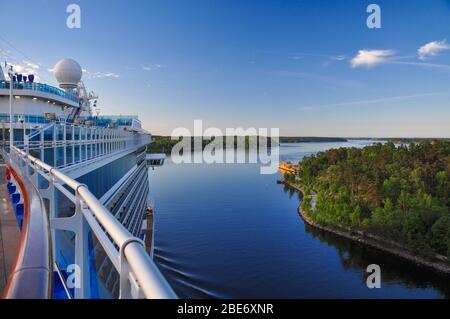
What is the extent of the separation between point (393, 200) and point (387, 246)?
8181mm

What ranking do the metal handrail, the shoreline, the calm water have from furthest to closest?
1. the shoreline
2. the calm water
3. the metal handrail

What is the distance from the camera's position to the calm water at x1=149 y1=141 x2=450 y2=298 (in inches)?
624

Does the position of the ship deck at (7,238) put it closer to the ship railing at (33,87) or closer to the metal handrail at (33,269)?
the metal handrail at (33,269)

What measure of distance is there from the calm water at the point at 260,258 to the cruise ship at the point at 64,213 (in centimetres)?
292

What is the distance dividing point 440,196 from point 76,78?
32369mm

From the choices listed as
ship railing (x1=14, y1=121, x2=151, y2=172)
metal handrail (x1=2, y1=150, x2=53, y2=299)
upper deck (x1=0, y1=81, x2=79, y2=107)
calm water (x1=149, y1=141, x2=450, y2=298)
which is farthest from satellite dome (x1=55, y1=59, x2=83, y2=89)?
metal handrail (x1=2, y1=150, x2=53, y2=299)

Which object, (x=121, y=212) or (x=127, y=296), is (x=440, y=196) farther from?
(x=127, y=296)

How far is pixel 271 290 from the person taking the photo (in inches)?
611

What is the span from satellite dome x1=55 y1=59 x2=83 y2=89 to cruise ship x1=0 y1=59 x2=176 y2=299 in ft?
7.55

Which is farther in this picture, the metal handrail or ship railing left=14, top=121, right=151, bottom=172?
ship railing left=14, top=121, right=151, bottom=172

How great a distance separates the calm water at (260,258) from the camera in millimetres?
15852

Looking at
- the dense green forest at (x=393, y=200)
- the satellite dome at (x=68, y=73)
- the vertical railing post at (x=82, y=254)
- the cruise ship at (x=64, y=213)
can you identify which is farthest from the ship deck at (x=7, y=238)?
the dense green forest at (x=393, y=200)

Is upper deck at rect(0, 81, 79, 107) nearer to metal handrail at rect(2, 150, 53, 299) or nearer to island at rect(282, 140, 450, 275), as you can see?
metal handrail at rect(2, 150, 53, 299)

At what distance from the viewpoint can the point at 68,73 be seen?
2131 centimetres
